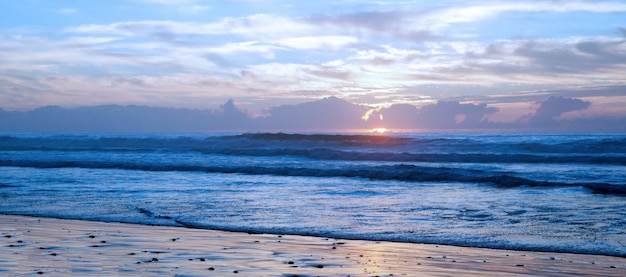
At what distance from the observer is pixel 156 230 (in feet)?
31.6

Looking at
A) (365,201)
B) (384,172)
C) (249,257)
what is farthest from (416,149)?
(249,257)

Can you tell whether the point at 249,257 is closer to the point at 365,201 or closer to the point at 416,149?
the point at 365,201

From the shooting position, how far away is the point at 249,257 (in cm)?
720

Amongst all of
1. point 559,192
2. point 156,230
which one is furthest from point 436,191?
point 156,230

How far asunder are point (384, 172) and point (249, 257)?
48.2 ft

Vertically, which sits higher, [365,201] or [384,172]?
[384,172]

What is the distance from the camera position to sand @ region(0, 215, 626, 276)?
6359mm

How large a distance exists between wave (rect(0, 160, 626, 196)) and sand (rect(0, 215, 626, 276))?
9.12m

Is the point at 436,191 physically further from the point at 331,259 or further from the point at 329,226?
the point at 331,259

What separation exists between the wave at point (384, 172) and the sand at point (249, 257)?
29.9ft

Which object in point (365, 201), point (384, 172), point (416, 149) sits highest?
point (416, 149)

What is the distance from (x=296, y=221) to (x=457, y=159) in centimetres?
2174

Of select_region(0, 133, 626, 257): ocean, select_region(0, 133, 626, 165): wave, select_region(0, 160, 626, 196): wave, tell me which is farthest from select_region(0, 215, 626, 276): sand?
select_region(0, 133, 626, 165): wave

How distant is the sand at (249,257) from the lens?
20.9 ft
